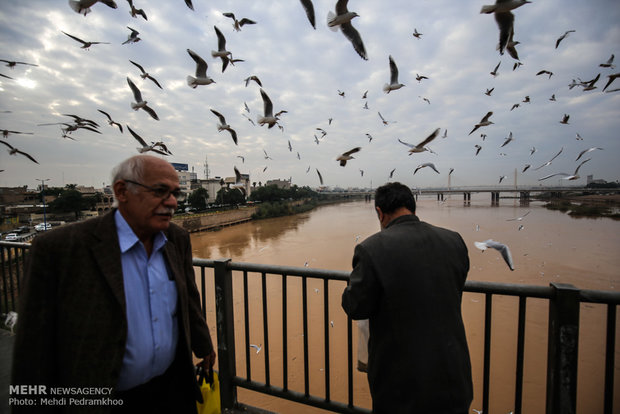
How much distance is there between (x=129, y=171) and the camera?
138cm

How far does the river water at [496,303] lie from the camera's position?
6859 mm

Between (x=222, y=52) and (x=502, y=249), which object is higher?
(x=222, y=52)

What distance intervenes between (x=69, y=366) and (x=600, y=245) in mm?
32565

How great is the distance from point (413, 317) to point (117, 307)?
1.39m

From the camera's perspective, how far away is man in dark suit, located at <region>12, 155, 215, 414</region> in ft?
3.64

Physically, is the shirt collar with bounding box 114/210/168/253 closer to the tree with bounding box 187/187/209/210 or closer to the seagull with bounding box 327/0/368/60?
the seagull with bounding box 327/0/368/60

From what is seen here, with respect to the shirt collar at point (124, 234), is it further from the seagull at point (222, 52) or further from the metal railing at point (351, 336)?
the seagull at point (222, 52)

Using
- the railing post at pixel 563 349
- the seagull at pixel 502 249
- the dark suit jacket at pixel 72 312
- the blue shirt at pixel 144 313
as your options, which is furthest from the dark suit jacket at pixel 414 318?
the dark suit jacket at pixel 72 312

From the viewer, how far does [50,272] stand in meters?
1.14

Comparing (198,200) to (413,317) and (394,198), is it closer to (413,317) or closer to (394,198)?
(394,198)

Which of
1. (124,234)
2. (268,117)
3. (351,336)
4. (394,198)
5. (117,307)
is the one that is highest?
(268,117)

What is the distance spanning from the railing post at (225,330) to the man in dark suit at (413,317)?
1.16m

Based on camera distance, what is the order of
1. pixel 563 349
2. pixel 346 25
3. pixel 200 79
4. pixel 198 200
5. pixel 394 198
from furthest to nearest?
pixel 198 200
pixel 200 79
pixel 346 25
pixel 394 198
pixel 563 349

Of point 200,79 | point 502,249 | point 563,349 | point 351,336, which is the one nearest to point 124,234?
point 351,336
